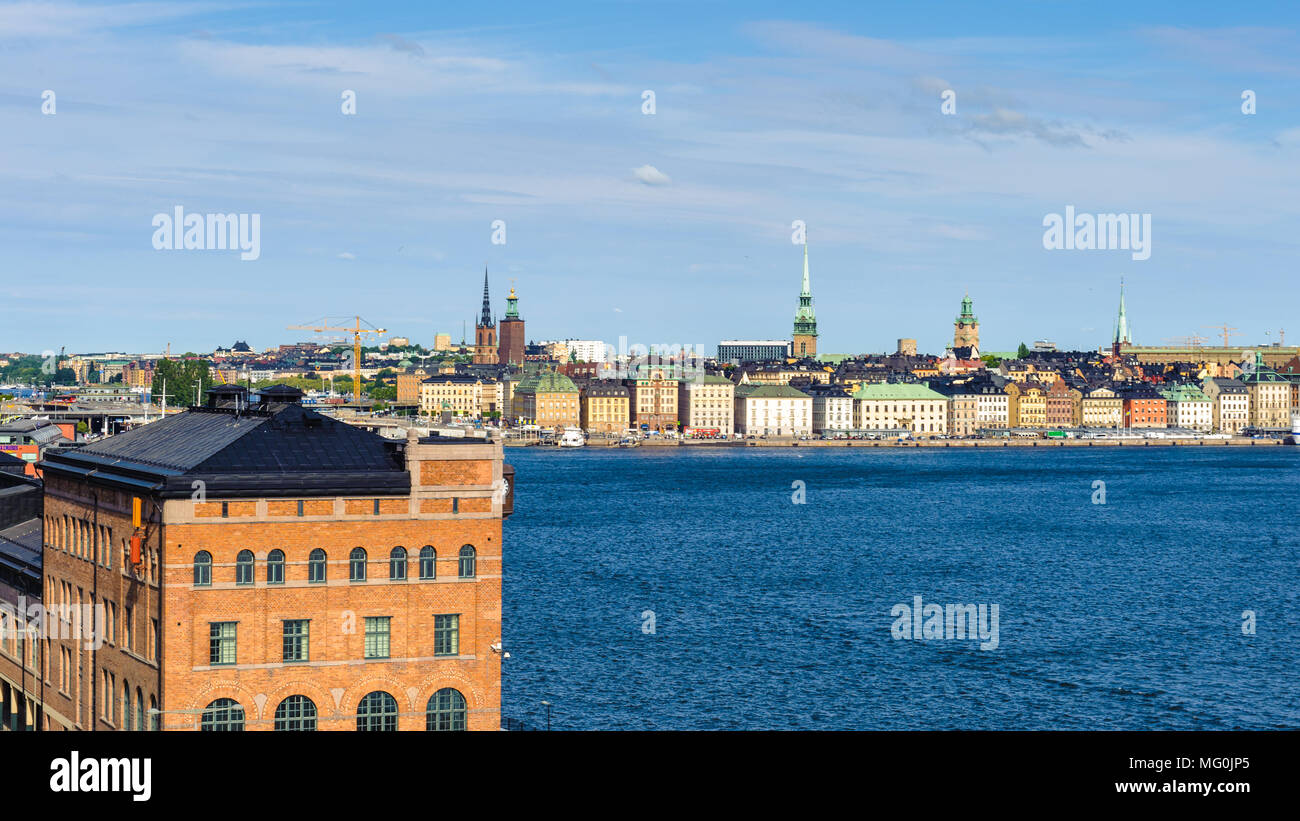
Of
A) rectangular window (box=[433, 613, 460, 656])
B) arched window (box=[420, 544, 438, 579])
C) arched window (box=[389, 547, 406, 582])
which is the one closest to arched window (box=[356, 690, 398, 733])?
rectangular window (box=[433, 613, 460, 656])

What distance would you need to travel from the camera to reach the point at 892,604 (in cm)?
5162

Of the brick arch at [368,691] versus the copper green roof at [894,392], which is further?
the copper green roof at [894,392]

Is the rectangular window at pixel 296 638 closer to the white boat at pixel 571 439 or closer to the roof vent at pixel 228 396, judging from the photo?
the roof vent at pixel 228 396

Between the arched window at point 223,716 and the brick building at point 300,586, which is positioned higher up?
the brick building at point 300,586

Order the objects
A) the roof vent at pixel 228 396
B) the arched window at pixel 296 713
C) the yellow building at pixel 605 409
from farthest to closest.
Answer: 1. the yellow building at pixel 605 409
2. the roof vent at pixel 228 396
3. the arched window at pixel 296 713

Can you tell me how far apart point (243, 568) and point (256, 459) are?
1.90 m

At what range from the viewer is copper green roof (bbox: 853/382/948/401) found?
18325cm

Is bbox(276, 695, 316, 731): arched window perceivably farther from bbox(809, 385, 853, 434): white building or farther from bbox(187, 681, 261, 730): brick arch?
bbox(809, 385, 853, 434): white building

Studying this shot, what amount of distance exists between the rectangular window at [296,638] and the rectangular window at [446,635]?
177cm

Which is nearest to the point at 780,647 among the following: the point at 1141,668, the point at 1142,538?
the point at 1141,668

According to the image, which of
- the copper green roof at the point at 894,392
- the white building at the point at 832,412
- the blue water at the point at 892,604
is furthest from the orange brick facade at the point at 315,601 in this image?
the copper green roof at the point at 894,392

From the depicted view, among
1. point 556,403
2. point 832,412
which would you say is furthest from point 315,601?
point 832,412

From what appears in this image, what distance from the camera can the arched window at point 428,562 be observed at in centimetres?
2231
